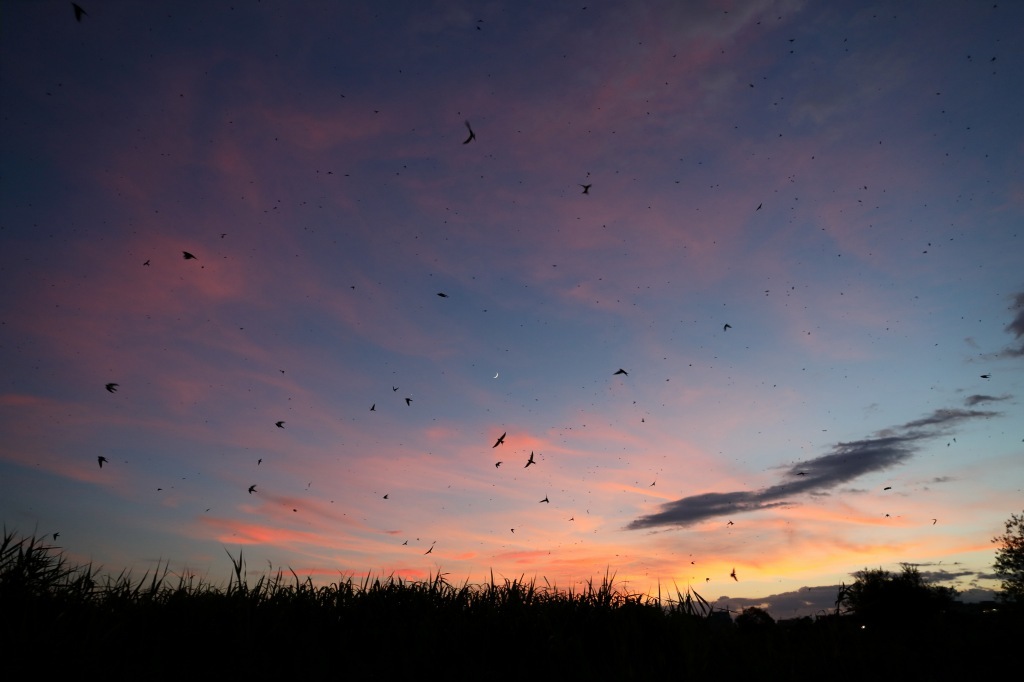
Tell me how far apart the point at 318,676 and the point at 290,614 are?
265 centimetres

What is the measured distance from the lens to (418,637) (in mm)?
9359

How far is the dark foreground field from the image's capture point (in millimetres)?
8492

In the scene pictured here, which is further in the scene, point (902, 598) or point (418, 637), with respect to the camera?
point (902, 598)

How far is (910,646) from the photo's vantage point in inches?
451

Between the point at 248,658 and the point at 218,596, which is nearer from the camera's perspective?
the point at 248,658

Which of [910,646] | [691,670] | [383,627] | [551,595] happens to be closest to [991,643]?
[910,646]

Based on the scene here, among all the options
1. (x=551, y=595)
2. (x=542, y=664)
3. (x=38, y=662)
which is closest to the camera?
(x=38, y=662)

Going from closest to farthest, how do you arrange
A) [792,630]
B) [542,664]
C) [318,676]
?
1. [318,676]
2. [542,664]
3. [792,630]

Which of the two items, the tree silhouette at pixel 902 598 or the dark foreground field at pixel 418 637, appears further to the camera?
the tree silhouette at pixel 902 598

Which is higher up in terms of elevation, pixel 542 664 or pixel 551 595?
pixel 551 595

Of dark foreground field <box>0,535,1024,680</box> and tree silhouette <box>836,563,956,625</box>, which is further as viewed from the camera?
tree silhouette <box>836,563,956,625</box>

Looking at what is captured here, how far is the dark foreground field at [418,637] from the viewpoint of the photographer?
27.9 feet

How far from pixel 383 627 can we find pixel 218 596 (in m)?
3.25

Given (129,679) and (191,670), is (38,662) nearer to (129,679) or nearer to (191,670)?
(129,679)
